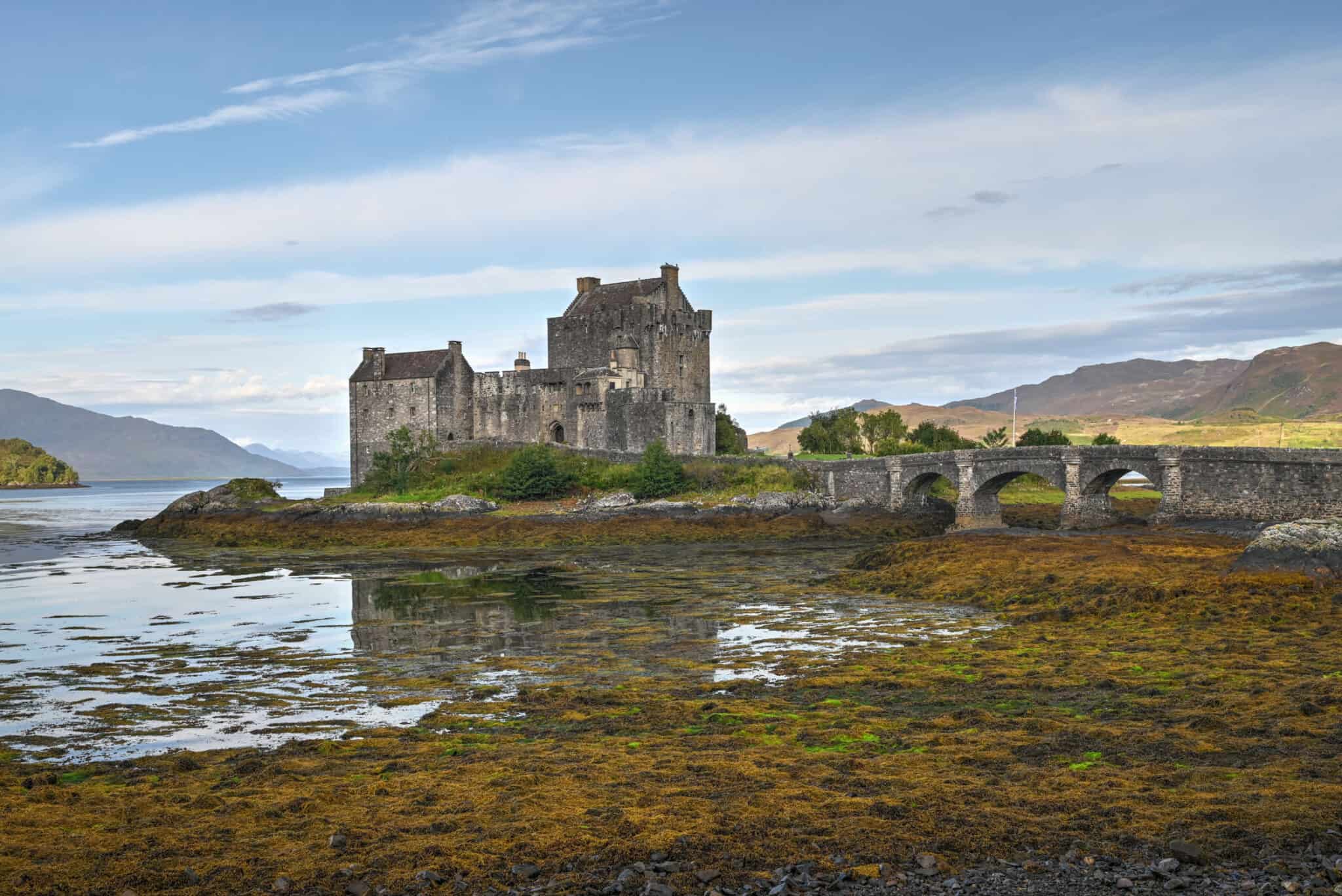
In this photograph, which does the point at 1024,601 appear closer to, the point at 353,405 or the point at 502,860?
the point at 502,860

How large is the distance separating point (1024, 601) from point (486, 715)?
14.1m

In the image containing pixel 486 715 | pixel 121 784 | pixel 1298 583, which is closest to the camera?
pixel 121 784

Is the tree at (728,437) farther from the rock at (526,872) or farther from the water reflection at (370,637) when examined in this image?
the rock at (526,872)

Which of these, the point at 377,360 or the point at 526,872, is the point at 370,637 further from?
the point at 377,360

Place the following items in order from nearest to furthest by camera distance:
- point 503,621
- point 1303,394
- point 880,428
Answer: point 503,621, point 880,428, point 1303,394

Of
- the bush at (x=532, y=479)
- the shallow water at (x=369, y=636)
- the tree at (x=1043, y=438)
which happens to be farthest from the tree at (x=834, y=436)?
the shallow water at (x=369, y=636)

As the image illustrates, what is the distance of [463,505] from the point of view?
52.6 m

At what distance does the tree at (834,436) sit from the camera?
7450 centimetres

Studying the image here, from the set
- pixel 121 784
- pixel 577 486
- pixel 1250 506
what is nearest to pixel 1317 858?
pixel 121 784

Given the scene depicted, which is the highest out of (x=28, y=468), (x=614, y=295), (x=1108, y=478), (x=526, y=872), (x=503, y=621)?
(x=614, y=295)

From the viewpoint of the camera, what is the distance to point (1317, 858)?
7.95 m

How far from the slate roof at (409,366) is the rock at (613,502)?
17.7 metres

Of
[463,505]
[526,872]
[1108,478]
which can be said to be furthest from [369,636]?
[1108,478]

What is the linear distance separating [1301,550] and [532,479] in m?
38.4
